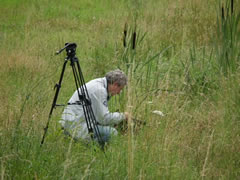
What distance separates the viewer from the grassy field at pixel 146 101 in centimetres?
316

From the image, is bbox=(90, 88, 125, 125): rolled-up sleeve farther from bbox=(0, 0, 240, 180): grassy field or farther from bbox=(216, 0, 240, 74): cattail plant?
bbox=(216, 0, 240, 74): cattail plant

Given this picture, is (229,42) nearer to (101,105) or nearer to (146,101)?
(146,101)

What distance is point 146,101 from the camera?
410 cm

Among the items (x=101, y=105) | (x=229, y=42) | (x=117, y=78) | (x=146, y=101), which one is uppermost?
(x=229, y=42)

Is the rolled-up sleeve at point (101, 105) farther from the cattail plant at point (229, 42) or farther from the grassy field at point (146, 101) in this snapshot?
the cattail plant at point (229, 42)

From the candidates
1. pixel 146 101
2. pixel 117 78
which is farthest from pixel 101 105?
pixel 146 101

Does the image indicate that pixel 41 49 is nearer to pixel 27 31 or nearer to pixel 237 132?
pixel 27 31

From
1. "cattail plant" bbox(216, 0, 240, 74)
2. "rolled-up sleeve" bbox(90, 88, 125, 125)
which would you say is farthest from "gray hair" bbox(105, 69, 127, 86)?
"cattail plant" bbox(216, 0, 240, 74)

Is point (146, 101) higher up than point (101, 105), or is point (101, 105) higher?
point (146, 101)

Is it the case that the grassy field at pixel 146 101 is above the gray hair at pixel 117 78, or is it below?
below

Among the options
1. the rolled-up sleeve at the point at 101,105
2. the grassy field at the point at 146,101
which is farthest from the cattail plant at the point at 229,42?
the rolled-up sleeve at the point at 101,105

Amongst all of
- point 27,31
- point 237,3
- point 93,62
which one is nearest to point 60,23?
point 27,31

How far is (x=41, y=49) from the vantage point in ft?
26.7

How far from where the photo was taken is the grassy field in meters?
3.16
